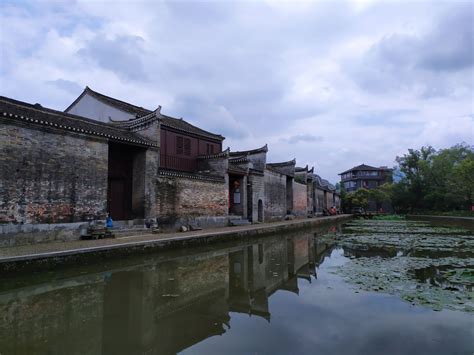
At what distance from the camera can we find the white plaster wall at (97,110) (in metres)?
17.6

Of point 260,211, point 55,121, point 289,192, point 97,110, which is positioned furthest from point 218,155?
point 289,192

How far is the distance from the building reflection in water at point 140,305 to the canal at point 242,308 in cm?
2

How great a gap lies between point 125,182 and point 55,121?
4.19m

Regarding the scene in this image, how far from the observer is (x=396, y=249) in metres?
10.8

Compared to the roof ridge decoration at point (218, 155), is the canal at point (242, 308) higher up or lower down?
lower down

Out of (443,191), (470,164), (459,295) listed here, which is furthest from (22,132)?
(443,191)

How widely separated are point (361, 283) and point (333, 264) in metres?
2.36

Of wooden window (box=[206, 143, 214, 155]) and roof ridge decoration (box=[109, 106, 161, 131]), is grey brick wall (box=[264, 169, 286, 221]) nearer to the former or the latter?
wooden window (box=[206, 143, 214, 155])

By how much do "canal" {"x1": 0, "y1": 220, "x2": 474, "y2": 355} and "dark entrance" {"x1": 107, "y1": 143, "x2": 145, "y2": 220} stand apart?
18.4ft

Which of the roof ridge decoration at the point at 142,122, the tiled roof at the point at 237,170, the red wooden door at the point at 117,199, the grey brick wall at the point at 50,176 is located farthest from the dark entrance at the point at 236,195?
the grey brick wall at the point at 50,176

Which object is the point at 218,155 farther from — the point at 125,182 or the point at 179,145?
the point at 125,182

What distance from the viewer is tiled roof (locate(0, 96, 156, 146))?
959cm

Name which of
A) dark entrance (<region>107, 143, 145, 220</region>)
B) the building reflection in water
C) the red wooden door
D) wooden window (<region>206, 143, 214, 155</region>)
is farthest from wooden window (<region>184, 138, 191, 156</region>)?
the building reflection in water

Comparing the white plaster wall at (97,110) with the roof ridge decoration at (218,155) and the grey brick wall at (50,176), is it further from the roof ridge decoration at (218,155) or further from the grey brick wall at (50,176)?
the grey brick wall at (50,176)
